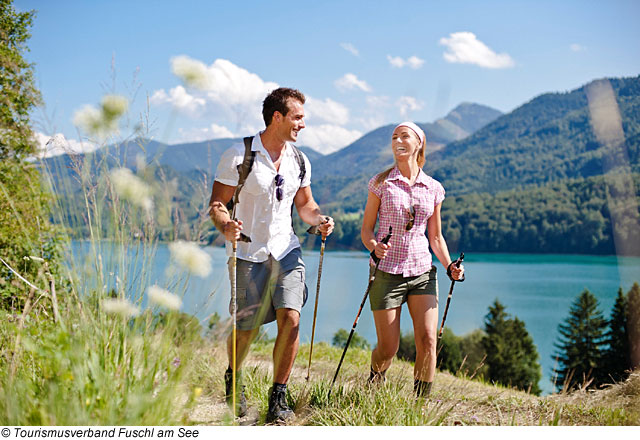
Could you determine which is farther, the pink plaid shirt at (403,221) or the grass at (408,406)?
the pink plaid shirt at (403,221)

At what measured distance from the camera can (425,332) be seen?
375 cm

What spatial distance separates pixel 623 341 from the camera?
38250mm

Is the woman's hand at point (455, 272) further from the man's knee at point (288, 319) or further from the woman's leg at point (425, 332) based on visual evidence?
the man's knee at point (288, 319)

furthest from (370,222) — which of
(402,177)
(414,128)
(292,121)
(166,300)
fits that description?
(166,300)

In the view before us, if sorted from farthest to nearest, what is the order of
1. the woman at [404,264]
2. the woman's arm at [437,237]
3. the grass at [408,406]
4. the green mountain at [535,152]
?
the green mountain at [535,152], the woman's arm at [437,237], the woman at [404,264], the grass at [408,406]

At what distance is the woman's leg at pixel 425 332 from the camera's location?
12.3ft

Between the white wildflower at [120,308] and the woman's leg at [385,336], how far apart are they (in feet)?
5.45

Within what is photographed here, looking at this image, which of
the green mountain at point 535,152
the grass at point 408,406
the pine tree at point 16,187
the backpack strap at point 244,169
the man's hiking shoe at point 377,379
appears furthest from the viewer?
the green mountain at point 535,152

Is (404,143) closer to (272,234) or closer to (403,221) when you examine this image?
(403,221)

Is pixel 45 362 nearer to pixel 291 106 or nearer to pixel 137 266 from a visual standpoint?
pixel 137 266

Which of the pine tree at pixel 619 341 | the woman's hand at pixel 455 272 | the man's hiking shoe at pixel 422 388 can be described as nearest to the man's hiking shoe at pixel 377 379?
the man's hiking shoe at pixel 422 388

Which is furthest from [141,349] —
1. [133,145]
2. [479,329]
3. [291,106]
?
[479,329]

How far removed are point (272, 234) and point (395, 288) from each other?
3.13ft

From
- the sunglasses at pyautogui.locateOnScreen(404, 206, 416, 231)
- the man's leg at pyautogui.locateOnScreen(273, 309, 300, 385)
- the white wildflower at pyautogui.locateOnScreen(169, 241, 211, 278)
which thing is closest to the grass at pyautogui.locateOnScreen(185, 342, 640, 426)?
the man's leg at pyautogui.locateOnScreen(273, 309, 300, 385)
